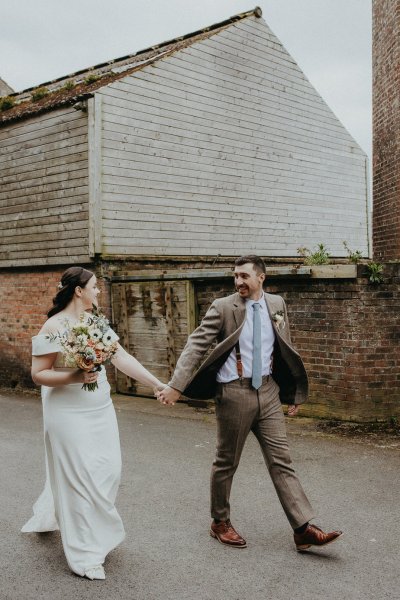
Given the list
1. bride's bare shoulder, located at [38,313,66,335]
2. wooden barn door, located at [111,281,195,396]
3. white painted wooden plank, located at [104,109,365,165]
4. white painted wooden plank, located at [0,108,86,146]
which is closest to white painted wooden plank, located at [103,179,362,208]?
white painted wooden plank, located at [104,109,365,165]

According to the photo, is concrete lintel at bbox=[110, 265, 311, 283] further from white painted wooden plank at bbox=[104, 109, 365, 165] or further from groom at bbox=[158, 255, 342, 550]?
groom at bbox=[158, 255, 342, 550]

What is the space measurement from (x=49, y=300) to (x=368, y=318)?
6503 mm

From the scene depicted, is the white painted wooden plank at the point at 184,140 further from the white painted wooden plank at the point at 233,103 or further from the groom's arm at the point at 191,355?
the groom's arm at the point at 191,355

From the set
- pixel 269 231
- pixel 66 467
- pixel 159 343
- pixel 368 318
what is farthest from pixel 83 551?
pixel 269 231

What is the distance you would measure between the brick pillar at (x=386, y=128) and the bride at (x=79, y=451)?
8619 mm

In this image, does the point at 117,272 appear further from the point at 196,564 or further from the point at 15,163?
A: the point at 196,564

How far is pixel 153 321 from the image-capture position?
1109 centimetres

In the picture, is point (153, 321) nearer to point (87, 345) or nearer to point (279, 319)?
point (279, 319)

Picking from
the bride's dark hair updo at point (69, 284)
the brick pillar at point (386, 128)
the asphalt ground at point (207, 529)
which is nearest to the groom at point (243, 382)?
the asphalt ground at point (207, 529)

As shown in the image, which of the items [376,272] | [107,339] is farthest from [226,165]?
[107,339]

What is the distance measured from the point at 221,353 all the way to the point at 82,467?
1206mm

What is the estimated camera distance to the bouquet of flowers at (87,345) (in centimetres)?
417

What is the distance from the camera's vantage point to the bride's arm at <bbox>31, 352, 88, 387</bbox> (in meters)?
4.26

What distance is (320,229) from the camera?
16203mm
